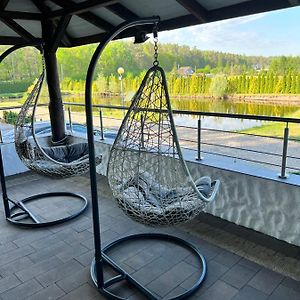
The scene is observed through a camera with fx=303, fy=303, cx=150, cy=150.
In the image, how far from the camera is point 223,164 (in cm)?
284

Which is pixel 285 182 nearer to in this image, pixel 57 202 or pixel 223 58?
pixel 57 202

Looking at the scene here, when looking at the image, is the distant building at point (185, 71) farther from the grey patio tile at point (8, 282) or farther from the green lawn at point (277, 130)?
the grey patio tile at point (8, 282)

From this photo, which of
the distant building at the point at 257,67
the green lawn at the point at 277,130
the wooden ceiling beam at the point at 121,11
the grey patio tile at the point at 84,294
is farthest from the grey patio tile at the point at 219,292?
the distant building at the point at 257,67

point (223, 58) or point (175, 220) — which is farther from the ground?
point (223, 58)

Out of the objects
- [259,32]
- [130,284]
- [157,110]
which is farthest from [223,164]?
[259,32]

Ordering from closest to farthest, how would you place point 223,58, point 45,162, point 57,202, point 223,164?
point 223,164 < point 45,162 < point 57,202 < point 223,58

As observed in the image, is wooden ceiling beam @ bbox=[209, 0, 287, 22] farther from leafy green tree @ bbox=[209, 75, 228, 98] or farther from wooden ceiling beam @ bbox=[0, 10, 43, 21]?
leafy green tree @ bbox=[209, 75, 228, 98]

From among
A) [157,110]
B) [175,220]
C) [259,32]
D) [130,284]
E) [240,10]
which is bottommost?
[130,284]

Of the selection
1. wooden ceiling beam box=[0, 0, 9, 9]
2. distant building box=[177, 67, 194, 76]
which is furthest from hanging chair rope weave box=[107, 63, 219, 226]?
distant building box=[177, 67, 194, 76]

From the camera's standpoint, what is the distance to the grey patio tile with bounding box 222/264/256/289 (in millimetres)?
2059

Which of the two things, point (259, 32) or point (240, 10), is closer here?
point (240, 10)

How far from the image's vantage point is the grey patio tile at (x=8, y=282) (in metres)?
2.08

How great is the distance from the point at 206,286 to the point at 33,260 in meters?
1.36

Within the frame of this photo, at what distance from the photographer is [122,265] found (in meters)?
2.33
